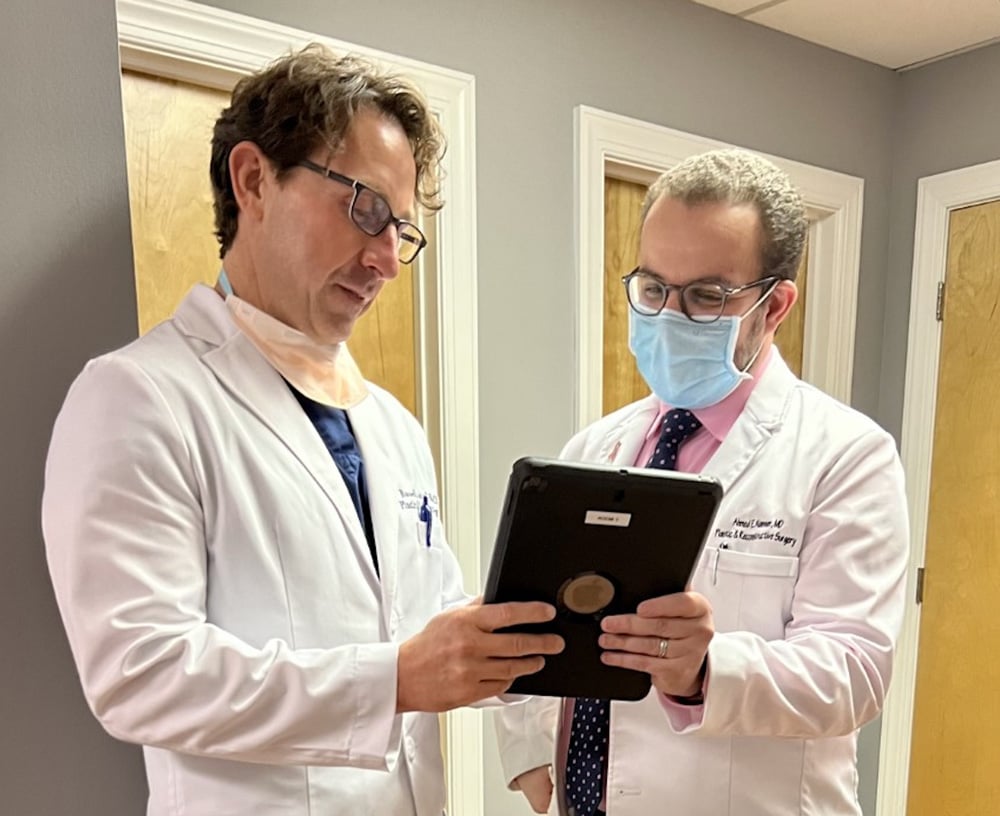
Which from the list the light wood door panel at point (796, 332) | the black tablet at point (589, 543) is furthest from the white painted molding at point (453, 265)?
the light wood door panel at point (796, 332)

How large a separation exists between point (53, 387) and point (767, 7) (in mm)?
1852

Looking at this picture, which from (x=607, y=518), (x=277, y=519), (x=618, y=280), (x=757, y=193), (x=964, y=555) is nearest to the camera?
(x=607, y=518)

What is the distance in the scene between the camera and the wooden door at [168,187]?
1404 millimetres

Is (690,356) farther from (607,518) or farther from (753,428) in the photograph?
(607,518)

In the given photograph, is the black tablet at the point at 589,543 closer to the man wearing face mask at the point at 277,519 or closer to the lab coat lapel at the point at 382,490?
the man wearing face mask at the point at 277,519

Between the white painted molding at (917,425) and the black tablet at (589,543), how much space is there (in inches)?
75.4

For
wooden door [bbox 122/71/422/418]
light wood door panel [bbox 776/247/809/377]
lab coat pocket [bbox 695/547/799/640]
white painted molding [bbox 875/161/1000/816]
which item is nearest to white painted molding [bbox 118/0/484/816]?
wooden door [bbox 122/71/422/418]

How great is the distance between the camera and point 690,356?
113 centimetres

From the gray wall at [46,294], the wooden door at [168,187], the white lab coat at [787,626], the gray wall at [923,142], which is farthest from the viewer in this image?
the gray wall at [923,142]

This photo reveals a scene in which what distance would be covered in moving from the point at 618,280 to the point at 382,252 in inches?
46.2

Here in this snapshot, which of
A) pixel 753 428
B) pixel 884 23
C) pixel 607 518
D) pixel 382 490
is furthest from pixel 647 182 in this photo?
pixel 607 518

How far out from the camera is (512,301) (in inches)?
70.8

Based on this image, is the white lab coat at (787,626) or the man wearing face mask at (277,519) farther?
the white lab coat at (787,626)

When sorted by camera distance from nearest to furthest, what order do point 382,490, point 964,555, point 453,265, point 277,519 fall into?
point 277,519 → point 382,490 → point 453,265 → point 964,555
